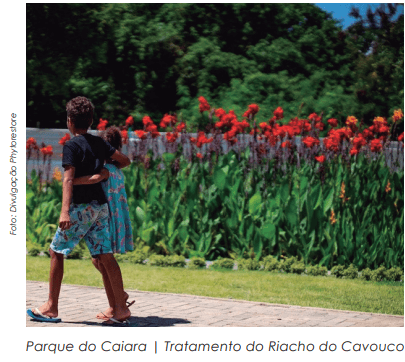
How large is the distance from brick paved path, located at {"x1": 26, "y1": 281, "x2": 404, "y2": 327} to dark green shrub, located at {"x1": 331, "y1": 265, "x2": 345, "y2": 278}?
1623 mm

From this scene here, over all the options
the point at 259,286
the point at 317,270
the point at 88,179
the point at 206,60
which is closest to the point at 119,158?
the point at 88,179

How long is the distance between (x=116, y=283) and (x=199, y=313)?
895mm

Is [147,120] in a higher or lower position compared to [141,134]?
higher

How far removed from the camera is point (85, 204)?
15.1 feet

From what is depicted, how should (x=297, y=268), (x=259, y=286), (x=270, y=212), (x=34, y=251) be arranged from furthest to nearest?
(x=34, y=251), (x=270, y=212), (x=297, y=268), (x=259, y=286)

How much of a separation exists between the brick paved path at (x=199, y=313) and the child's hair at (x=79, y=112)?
1.48 meters

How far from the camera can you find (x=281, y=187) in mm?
7840

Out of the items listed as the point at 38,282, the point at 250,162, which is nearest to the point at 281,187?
the point at 250,162

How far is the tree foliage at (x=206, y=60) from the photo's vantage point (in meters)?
14.1

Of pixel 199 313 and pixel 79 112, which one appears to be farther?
pixel 199 313

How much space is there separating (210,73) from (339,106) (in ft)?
9.85

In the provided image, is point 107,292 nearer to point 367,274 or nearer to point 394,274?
point 367,274

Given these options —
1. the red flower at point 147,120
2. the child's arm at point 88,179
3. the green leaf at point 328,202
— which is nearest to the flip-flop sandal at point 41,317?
the child's arm at point 88,179
